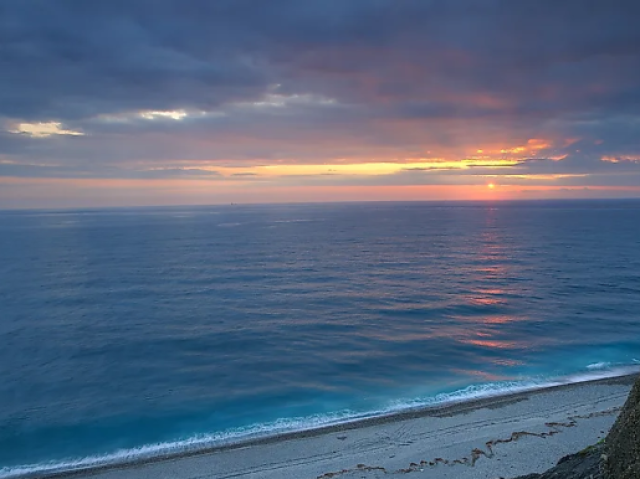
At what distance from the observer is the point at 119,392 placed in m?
33.2

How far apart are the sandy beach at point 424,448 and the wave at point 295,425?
3.49 feet

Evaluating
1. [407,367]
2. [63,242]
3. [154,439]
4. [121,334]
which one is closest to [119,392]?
[154,439]

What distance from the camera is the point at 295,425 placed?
27.8 meters

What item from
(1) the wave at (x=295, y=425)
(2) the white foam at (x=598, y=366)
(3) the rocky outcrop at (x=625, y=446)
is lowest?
(1) the wave at (x=295, y=425)

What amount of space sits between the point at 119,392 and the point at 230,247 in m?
73.1

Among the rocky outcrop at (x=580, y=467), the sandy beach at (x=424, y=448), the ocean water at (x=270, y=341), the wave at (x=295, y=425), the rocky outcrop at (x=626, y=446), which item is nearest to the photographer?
the rocky outcrop at (x=626, y=446)

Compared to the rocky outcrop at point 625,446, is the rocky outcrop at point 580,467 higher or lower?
lower

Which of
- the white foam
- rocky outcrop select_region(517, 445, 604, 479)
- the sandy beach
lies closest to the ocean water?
the white foam

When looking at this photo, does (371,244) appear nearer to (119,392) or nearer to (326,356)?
(326,356)

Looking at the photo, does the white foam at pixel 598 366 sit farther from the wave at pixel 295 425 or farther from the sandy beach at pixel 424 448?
the sandy beach at pixel 424 448

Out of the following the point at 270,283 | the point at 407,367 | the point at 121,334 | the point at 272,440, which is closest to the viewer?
the point at 272,440

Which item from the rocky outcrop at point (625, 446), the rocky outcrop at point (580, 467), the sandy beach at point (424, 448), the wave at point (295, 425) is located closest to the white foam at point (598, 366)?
the wave at point (295, 425)

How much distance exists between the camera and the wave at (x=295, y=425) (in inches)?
960

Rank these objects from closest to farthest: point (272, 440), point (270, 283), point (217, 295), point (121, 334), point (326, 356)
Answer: point (272, 440), point (326, 356), point (121, 334), point (217, 295), point (270, 283)
